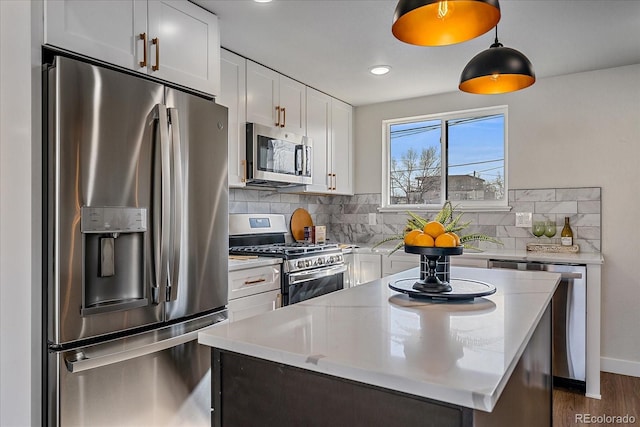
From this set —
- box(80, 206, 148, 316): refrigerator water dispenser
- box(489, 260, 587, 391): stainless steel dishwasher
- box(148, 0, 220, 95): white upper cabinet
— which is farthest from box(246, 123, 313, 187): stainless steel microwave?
box(489, 260, 587, 391): stainless steel dishwasher

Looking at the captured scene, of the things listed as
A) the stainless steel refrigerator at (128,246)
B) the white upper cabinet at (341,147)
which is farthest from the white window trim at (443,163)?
the stainless steel refrigerator at (128,246)

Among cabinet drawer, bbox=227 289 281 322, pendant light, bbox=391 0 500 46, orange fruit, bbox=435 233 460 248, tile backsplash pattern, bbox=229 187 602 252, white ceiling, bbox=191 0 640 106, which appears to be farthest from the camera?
tile backsplash pattern, bbox=229 187 602 252

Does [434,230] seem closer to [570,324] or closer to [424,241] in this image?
[424,241]

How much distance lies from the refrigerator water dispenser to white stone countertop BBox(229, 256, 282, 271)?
0.74 m

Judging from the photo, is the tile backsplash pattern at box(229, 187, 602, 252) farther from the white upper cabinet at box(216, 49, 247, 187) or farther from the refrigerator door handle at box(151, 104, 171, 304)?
the refrigerator door handle at box(151, 104, 171, 304)

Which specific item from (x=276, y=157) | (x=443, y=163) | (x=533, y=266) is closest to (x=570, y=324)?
(x=533, y=266)

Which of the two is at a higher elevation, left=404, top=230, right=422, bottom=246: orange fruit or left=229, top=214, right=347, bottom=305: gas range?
left=404, top=230, right=422, bottom=246: orange fruit

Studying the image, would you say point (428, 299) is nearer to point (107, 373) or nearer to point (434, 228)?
point (434, 228)

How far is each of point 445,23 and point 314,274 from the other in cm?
219

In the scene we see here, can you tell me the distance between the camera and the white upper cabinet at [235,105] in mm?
2908

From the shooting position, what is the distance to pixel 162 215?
1.94m

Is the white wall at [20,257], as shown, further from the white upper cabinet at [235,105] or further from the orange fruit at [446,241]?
the orange fruit at [446,241]

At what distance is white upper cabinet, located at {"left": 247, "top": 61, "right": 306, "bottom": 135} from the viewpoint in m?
3.14

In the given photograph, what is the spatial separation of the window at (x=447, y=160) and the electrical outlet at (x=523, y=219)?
170 millimetres
